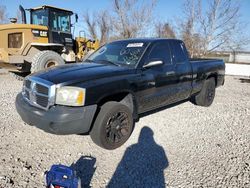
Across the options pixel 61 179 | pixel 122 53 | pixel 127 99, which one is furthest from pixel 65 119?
pixel 122 53

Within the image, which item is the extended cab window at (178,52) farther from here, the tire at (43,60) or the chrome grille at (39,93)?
the tire at (43,60)

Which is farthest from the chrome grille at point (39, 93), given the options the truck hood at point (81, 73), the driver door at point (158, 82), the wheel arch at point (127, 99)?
the driver door at point (158, 82)

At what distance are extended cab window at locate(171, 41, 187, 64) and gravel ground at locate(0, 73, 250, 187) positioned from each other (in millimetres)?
1385

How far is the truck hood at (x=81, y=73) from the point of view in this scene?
11.4ft

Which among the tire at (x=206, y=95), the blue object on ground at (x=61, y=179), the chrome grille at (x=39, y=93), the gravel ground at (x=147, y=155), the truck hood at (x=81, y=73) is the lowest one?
the gravel ground at (x=147, y=155)

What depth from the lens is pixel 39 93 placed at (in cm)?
359

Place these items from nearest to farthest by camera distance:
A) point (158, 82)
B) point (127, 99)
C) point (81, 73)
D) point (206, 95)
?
point (81, 73) < point (127, 99) < point (158, 82) < point (206, 95)

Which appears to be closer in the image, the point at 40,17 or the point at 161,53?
the point at 161,53

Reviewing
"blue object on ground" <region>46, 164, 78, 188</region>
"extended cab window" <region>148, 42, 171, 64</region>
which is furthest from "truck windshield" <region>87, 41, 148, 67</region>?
"blue object on ground" <region>46, 164, 78, 188</region>

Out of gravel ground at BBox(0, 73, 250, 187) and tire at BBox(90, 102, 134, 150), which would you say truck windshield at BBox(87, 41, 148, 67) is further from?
gravel ground at BBox(0, 73, 250, 187)

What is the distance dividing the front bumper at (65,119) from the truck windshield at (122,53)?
1402 millimetres

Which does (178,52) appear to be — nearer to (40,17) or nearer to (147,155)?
(147,155)

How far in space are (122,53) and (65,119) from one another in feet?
6.72

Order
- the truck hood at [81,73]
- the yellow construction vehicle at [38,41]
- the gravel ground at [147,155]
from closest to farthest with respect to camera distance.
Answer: the gravel ground at [147,155] < the truck hood at [81,73] < the yellow construction vehicle at [38,41]
